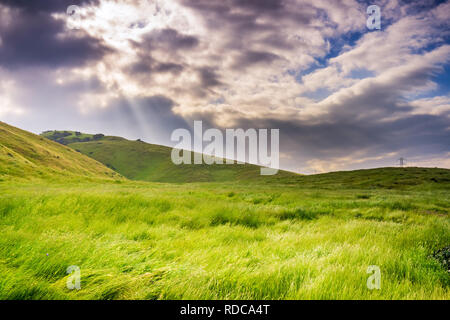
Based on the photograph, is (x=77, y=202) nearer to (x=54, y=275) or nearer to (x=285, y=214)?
(x=54, y=275)

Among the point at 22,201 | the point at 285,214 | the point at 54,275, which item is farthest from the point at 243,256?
the point at 22,201

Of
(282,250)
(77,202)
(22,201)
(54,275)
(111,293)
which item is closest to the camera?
(111,293)

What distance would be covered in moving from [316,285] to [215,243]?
2304 mm

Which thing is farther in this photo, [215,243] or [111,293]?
[215,243]

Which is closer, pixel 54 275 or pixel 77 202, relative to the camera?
pixel 54 275

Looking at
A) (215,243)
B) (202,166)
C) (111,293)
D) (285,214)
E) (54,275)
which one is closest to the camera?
(111,293)

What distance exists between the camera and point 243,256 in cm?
342

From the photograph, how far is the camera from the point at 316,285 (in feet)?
7.21

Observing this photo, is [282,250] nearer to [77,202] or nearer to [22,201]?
[77,202]
